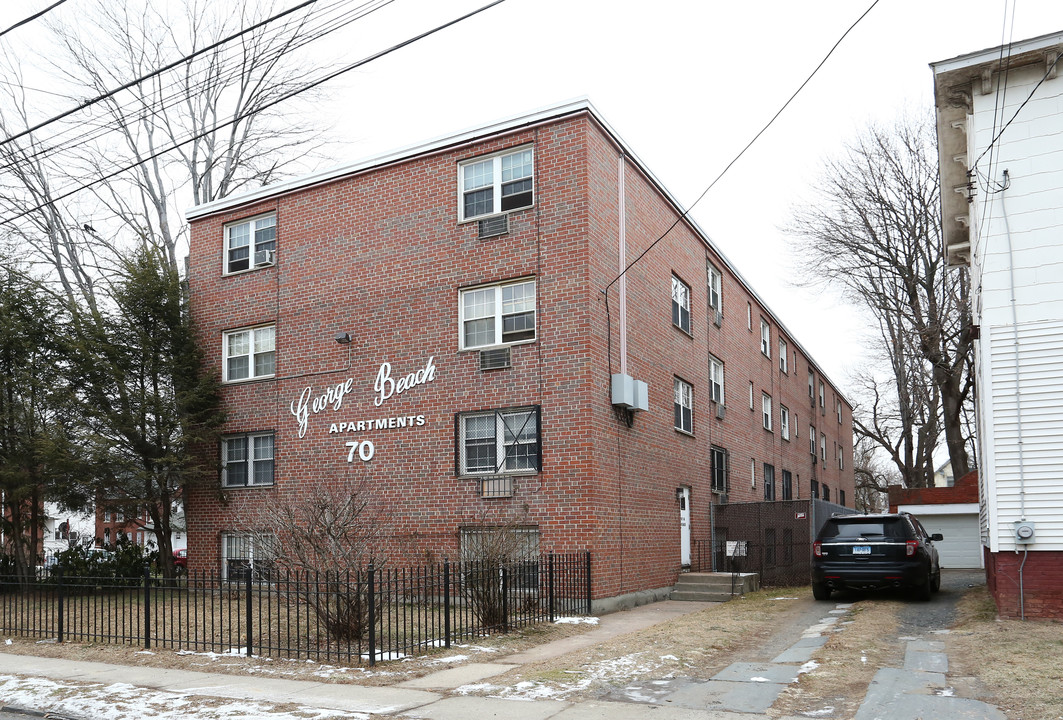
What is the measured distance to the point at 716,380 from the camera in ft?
81.3

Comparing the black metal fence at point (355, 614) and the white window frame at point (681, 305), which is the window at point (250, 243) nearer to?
the black metal fence at point (355, 614)

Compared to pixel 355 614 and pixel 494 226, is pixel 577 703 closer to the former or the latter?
pixel 355 614

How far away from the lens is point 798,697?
8492mm

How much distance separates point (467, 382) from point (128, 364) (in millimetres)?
8316

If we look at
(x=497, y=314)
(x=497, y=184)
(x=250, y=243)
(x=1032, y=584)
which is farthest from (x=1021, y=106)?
(x=250, y=243)

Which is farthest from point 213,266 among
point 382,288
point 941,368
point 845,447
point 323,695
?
point 845,447

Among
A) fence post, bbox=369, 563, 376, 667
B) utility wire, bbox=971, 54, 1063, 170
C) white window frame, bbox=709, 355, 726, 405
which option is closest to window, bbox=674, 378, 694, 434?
white window frame, bbox=709, 355, 726, 405

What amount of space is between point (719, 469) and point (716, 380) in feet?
7.89

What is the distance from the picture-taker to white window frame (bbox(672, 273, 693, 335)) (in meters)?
21.5

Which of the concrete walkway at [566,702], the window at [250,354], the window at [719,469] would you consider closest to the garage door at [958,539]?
the window at [719,469]

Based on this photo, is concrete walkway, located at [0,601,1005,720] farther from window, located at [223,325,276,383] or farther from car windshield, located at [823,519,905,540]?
window, located at [223,325,276,383]

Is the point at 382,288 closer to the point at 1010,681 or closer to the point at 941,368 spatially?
the point at 1010,681

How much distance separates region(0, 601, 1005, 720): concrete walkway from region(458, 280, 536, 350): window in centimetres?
705

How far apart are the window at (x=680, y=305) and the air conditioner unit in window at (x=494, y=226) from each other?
5.54m
